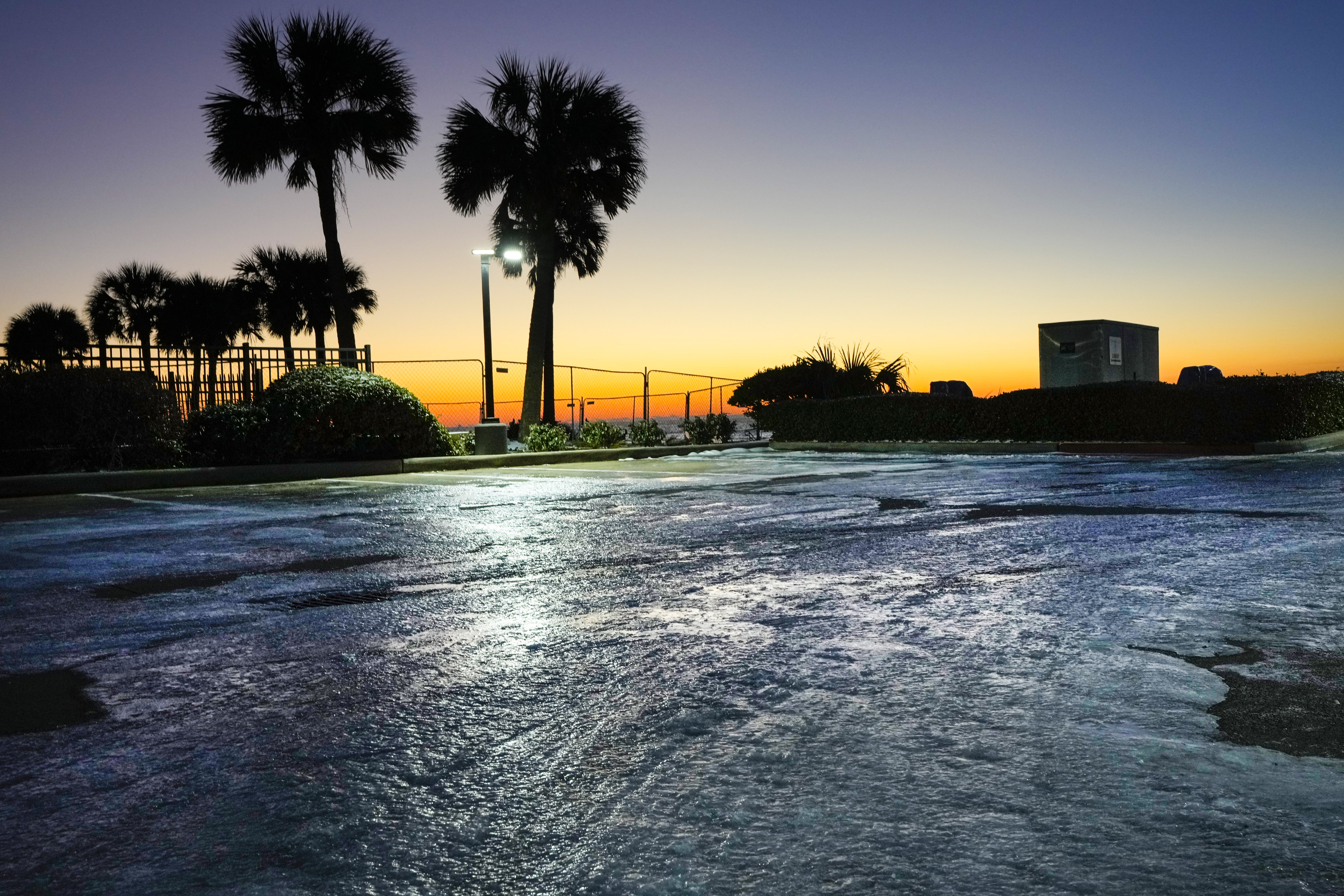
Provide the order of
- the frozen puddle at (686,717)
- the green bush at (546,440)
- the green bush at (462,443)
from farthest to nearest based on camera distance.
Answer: the green bush at (546,440) < the green bush at (462,443) < the frozen puddle at (686,717)

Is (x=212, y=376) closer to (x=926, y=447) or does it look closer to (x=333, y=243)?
(x=333, y=243)

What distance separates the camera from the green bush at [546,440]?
25.7 meters

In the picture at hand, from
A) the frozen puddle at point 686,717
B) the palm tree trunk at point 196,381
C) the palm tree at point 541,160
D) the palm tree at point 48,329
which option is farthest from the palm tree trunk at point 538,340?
the palm tree at point 48,329

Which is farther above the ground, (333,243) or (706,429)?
(333,243)

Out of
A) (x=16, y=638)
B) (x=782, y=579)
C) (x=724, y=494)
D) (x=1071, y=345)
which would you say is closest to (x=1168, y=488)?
(x=724, y=494)

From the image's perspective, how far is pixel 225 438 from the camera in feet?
65.5

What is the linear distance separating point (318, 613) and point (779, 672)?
9.93ft

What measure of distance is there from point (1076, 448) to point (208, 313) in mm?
41532

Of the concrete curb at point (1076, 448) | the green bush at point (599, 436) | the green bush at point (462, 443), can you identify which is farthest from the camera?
the green bush at point (599, 436)

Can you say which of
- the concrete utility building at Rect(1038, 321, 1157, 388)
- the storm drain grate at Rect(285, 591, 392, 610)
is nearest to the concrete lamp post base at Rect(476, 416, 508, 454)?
the concrete utility building at Rect(1038, 321, 1157, 388)

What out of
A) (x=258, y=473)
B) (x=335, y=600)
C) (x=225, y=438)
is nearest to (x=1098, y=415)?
(x=258, y=473)

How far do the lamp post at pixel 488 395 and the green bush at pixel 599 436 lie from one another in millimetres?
2632

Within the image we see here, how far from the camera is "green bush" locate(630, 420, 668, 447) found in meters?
28.8

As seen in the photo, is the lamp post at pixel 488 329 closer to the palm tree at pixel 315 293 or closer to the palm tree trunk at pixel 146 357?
the palm tree trunk at pixel 146 357
